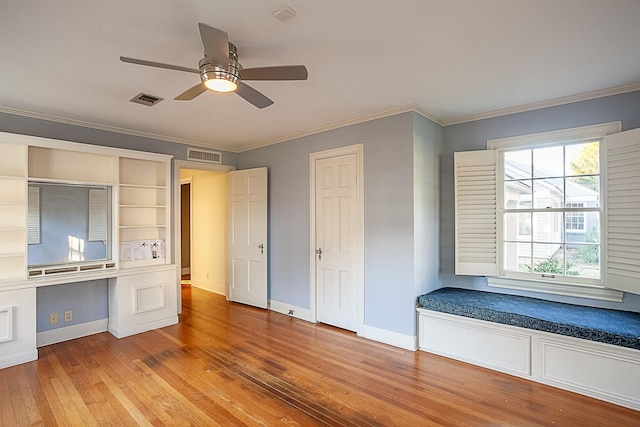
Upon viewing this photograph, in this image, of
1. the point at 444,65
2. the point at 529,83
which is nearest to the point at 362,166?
the point at 444,65

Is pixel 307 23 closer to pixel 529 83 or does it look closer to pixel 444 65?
pixel 444 65

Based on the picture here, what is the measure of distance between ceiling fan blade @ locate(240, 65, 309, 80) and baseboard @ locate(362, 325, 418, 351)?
109 inches

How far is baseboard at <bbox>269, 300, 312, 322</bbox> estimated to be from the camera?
446 cm

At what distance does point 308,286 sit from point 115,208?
8.40ft

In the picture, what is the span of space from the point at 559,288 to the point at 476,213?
1056 millimetres

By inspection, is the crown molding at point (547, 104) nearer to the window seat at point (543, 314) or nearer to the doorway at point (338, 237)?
the doorway at point (338, 237)

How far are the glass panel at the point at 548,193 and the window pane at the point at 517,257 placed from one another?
1.48 ft

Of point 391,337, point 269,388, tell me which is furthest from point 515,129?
point 269,388

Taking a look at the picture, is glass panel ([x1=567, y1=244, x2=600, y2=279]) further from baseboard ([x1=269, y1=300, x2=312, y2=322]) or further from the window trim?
baseboard ([x1=269, y1=300, x2=312, y2=322])

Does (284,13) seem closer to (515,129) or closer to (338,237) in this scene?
(338,237)

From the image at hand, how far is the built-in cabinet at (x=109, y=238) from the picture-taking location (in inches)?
127

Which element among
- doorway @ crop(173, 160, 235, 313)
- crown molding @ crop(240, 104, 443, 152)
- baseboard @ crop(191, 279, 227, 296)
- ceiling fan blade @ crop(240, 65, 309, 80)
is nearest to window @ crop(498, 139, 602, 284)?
crown molding @ crop(240, 104, 443, 152)

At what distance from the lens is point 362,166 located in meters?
3.85

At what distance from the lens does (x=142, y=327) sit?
13.2 ft
